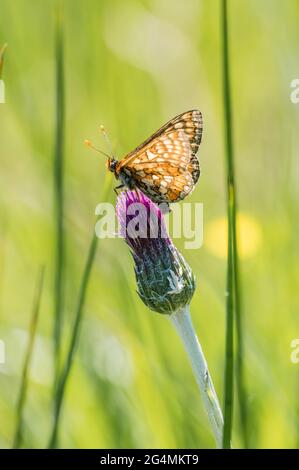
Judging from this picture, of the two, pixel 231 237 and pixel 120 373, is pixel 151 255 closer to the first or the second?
pixel 231 237

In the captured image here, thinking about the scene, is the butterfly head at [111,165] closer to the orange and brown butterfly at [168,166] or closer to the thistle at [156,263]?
the orange and brown butterfly at [168,166]

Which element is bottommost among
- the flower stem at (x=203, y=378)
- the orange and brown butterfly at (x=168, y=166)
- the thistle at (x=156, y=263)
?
the flower stem at (x=203, y=378)

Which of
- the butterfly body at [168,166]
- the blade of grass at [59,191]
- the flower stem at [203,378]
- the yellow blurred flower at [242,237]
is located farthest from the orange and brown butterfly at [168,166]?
the yellow blurred flower at [242,237]

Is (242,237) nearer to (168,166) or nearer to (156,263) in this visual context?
(168,166)

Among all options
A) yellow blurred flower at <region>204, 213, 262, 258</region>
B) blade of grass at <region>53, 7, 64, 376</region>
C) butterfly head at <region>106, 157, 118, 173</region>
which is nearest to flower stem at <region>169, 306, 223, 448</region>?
blade of grass at <region>53, 7, 64, 376</region>

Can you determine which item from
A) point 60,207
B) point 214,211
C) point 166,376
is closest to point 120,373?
point 166,376

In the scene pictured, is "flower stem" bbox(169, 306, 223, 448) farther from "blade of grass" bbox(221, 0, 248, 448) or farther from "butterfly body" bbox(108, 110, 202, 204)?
"butterfly body" bbox(108, 110, 202, 204)

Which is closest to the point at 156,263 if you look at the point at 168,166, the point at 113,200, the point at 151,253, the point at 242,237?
the point at 151,253
